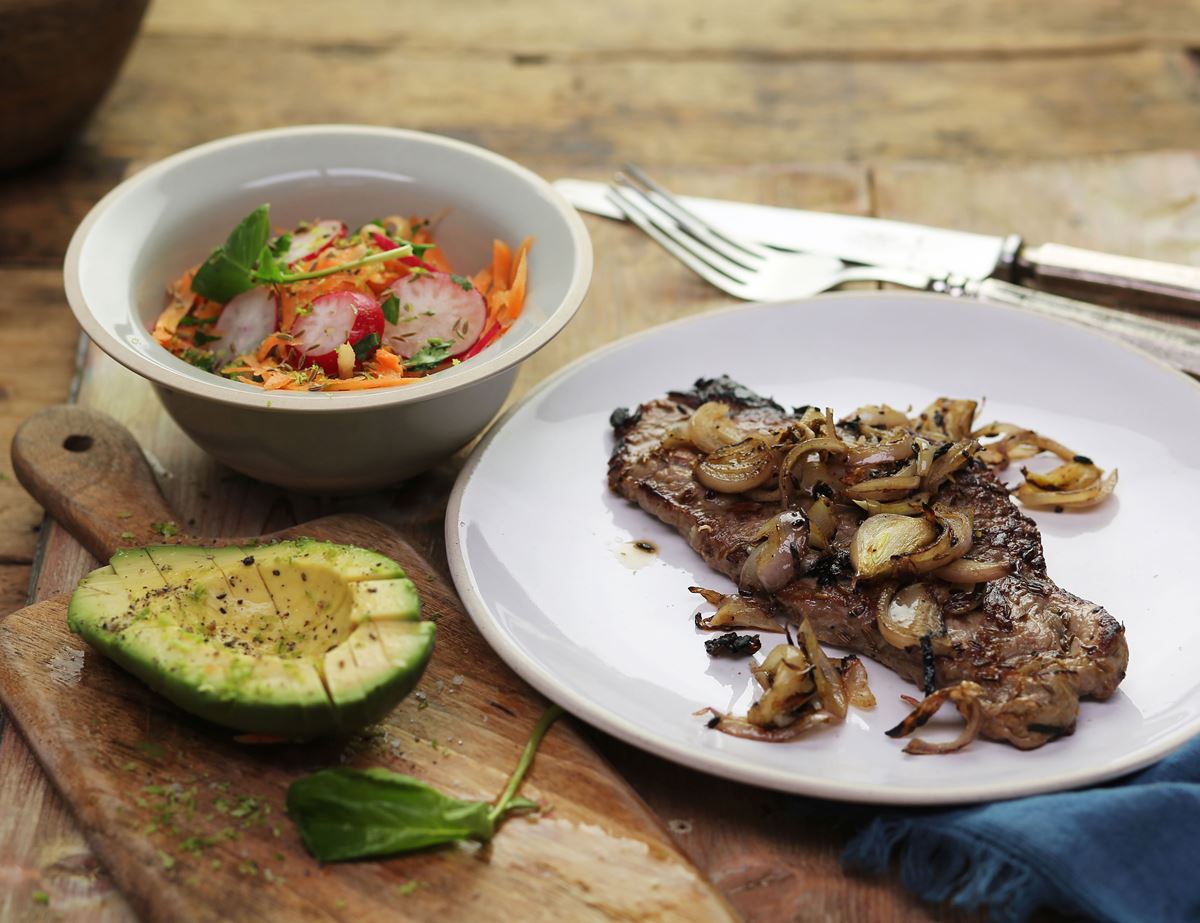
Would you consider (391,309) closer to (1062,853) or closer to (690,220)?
(690,220)

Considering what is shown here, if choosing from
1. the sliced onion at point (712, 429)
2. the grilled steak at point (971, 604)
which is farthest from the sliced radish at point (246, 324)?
the sliced onion at point (712, 429)

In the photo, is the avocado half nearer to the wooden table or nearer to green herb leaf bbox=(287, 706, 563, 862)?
green herb leaf bbox=(287, 706, 563, 862)

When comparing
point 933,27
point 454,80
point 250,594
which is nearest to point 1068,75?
point 933,27

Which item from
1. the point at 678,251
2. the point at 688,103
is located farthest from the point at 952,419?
the point at 688,103

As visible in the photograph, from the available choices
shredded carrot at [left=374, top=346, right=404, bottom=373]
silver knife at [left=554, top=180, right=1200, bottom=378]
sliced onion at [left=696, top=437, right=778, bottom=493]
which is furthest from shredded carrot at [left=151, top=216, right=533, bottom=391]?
silver knife at [left=554, top=180, right=1200, bottom=378]

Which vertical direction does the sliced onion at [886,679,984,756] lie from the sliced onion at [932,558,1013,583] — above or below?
below

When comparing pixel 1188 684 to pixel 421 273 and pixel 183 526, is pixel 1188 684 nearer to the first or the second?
pixel 421 273
